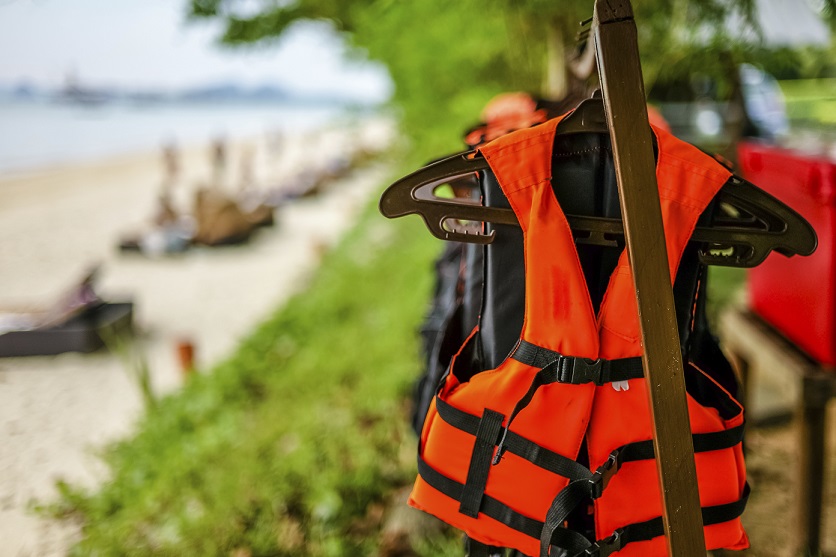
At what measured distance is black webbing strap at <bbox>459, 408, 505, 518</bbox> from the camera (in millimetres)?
1209

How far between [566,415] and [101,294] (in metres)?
7.13

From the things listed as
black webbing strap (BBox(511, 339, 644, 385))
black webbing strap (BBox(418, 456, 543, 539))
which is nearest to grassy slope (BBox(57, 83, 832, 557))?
black webbing strap (BBox(418, 456, 543, 539))

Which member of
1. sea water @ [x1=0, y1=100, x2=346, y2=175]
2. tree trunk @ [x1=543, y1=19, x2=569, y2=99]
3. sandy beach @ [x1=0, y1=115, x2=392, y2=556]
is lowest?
sandy beach @ [x1=0, y1=115, x2=392, y2=556]

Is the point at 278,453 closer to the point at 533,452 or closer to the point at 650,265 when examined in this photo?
the point at 533,452

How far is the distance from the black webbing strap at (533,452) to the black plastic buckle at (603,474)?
0.02 meters

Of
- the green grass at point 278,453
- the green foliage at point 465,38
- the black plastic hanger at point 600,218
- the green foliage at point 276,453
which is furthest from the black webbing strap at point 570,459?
the green foliage at point 276,453

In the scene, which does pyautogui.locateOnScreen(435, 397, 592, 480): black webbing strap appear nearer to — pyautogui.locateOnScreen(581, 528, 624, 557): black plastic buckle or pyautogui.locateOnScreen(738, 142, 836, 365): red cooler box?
pyautogui.locateOnScreen(581, 528, 624, 557): black plastic buckle

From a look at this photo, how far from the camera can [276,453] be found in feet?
10.9

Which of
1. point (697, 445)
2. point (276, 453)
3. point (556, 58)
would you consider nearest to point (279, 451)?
point (276, 453)

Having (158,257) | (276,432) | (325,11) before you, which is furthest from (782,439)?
(158,257)

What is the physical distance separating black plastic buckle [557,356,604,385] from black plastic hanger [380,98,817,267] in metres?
0.22

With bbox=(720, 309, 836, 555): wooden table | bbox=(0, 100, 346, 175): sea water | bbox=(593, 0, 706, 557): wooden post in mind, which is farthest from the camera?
bbox=(0, 100, 346, 175): sea water

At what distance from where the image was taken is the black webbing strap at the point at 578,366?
115 cm

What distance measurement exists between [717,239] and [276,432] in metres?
2.91
